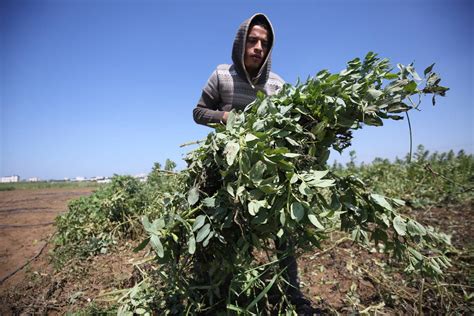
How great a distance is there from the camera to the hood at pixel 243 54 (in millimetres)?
1768

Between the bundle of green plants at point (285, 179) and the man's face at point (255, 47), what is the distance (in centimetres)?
95

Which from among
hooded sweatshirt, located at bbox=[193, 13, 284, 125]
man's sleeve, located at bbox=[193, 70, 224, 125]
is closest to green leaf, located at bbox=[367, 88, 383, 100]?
hooded sweatshirt, located at bbox=[193, 13, 284, 125]

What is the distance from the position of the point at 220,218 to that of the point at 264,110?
41 cm

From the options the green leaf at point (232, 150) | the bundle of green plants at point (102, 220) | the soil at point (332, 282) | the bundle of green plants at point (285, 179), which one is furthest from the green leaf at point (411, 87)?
the bundle of green plants at point (102, 220)

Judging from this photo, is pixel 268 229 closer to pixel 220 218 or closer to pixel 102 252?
pixel 220 218

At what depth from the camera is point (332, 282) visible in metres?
2.04

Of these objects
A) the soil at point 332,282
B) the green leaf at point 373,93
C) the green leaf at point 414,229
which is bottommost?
the soil at point 332,282

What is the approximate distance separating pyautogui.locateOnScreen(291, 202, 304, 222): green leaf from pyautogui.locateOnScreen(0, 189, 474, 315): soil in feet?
2.99

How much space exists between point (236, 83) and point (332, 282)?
1691 millimetres

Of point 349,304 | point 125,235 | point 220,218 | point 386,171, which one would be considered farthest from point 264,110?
point 386,171

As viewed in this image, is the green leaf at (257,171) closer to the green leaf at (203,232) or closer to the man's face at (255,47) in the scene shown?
the green leaf at (203,232)

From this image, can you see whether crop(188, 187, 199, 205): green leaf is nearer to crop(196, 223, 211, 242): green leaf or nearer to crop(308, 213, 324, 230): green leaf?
crop(196, 223, 211, 242): green leaf

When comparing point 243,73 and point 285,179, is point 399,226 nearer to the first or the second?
point 285,179

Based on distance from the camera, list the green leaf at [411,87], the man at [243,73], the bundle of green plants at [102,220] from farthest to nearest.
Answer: the bundle of green plants at [102,220] < the man at [243,73] < the green leaf at [411,87]
